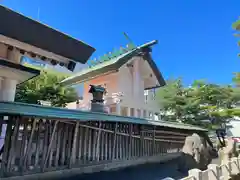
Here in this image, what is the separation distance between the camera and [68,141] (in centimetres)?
727

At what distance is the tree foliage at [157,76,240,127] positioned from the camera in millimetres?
19594

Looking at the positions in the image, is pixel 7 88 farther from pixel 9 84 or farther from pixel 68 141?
pixel 68 141

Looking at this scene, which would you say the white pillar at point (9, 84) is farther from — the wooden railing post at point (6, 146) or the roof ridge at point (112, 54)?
the roof ridge at point (112, 54)

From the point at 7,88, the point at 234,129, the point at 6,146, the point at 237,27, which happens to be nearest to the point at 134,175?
the point at 6,146

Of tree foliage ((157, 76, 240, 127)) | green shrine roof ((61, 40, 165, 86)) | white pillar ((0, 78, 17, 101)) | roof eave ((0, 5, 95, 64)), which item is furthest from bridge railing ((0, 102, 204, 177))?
tree foliage ((157, 76, 240, 127))

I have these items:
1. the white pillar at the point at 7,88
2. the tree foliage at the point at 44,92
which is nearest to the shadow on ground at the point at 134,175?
the white pillar at the point at 7,88

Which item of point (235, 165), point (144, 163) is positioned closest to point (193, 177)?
point (235, 165)

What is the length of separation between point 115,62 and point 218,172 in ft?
34.8

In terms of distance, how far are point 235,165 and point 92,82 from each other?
12.8m

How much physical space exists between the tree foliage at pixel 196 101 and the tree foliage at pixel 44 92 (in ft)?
30.0

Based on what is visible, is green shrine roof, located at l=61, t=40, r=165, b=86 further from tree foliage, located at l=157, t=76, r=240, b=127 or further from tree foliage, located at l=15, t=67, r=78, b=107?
tree foliage, located at l=157, t=76, r=240, b=127

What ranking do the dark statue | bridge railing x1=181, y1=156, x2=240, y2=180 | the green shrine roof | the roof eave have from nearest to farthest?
the roof eave < bridge railing x1=181, y1=156, x2=240, y2=180 < the dark statue < the green shrine roof

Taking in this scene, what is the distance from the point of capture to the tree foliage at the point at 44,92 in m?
17.7

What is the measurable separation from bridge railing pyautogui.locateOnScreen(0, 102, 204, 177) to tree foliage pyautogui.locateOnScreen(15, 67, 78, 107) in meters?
10.8
